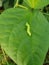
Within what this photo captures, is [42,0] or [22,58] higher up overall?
[42,0]

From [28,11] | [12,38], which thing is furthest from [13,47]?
[28,11]

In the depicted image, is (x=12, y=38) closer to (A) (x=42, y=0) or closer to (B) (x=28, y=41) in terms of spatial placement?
(B) (x=28, y=41)

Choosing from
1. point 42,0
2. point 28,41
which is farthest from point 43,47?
point 42,0

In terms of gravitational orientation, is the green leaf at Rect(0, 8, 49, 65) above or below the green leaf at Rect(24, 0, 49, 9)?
below

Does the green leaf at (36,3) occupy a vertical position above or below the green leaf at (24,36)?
above

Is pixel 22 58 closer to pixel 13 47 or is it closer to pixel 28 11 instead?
pixel 13 47
